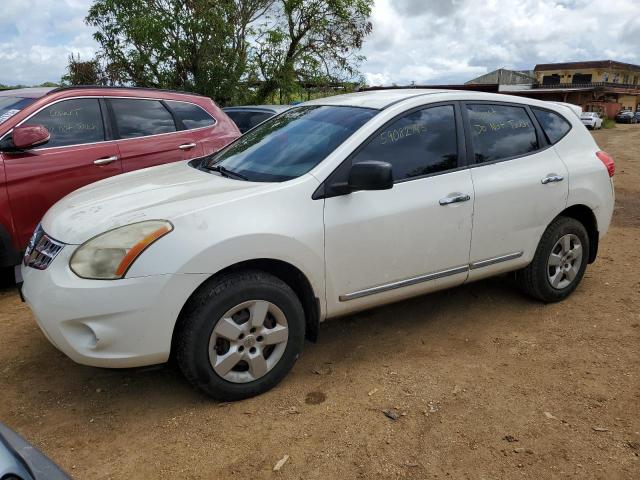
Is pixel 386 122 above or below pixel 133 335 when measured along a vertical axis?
above

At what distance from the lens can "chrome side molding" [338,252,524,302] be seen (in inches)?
130

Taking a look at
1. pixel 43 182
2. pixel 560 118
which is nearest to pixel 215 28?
pixel 43 182

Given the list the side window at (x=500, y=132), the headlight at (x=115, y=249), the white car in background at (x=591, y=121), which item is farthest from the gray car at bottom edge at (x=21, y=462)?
the white car in background at (x=591, y=121)

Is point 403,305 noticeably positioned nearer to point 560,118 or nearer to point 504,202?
point 504,202

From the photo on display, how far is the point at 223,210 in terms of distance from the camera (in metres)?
2.86

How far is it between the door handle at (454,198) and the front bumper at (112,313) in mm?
1658

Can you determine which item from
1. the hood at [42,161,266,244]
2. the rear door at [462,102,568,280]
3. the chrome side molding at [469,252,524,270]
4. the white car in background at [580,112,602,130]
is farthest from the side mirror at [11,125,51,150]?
the white car in background at [580,112,602,130]

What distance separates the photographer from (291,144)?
3.57 m

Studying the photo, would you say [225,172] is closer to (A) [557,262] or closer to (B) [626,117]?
(A) [557,262]

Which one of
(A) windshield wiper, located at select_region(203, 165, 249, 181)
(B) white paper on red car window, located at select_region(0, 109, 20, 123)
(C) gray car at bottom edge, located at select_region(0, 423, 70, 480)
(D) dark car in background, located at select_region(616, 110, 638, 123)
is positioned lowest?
(D) dark car in background, located at select_region(616, 110, 638, 123)

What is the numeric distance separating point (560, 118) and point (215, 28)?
1166cm

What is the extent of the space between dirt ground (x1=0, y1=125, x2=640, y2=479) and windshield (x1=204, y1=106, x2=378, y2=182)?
4.13 feet

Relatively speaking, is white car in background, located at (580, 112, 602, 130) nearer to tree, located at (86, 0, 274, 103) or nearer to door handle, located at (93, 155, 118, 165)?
tree, located at (86, 0, 274, 103)

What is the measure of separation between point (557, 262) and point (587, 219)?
1.67 ft
